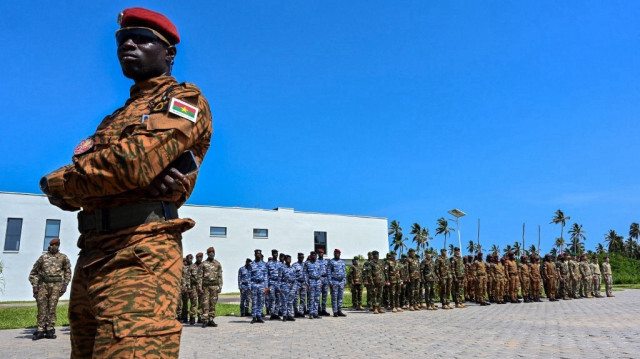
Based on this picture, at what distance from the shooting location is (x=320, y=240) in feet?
114

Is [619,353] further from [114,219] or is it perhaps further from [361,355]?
[114,219]

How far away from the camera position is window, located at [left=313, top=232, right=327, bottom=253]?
3444 cm

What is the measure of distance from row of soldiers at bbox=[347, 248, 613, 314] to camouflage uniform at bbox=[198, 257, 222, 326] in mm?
5246

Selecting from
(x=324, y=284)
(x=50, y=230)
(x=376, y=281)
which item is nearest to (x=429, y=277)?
(x=376, y=281)

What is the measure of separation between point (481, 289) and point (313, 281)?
7439 mm

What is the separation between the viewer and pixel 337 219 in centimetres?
3572

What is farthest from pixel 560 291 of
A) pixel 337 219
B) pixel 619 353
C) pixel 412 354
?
pixel 337 219

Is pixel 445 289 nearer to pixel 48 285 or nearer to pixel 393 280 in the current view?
pixel 393 280

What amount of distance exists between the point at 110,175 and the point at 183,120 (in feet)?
1.22

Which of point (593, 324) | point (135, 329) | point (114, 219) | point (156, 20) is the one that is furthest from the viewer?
point (593, 324)

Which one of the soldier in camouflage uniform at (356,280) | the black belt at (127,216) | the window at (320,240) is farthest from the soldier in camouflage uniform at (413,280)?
the window at (320,240)

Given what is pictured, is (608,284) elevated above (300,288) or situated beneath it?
situated beneath

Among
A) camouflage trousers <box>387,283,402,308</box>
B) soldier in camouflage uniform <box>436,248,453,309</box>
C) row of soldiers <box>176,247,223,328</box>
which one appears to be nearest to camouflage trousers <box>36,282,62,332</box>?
row of soldiers <box>176,247,223,328</box>

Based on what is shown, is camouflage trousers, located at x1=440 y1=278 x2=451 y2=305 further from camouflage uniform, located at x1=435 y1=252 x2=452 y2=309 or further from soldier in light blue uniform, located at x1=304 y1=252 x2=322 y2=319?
soldier in light blue uniform, located at x1=304 y1=252 x2=322 y2=319
